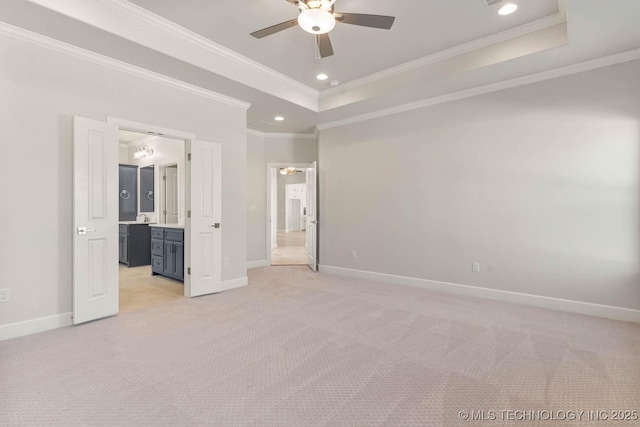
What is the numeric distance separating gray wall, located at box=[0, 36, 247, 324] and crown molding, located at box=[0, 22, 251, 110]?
0.17 ft

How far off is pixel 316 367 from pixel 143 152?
702 cm

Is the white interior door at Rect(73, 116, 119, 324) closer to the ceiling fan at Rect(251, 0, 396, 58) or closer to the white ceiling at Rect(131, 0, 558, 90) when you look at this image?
the white ceiling at Rect(131, 0, 558, 90)

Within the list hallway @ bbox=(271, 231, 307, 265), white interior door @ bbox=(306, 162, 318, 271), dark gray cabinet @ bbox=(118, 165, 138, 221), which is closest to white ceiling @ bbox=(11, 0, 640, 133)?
white interior door @ bbox=(306, 162, 318, 271)

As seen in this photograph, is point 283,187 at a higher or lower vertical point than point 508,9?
lower

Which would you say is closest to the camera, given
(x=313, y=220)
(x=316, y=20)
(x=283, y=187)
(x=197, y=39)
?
(x=316, y=20)

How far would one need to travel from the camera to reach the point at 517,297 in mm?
4020

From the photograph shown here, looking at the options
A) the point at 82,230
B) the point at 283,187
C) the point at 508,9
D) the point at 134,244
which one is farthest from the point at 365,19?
the point at 283,187

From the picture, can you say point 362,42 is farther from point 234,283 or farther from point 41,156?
point 234,283

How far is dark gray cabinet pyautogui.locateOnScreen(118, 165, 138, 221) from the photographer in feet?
24.9

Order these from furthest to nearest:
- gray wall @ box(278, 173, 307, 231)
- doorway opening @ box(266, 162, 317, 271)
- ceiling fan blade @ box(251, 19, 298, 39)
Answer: gray wall @ box(278, 173, 307, 231) → doorway opening @ box(266, 162, 317, 271) → ceiling fan blade @ box(251, 19, 298, 39)

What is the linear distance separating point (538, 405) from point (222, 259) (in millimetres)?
3948

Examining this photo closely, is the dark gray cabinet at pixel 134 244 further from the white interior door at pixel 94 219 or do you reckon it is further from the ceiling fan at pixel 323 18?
the ceiling fan at pixel 323 18

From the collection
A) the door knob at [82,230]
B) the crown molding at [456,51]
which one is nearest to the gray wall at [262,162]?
the crown molding at [456,51]

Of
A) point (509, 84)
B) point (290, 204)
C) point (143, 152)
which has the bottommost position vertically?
point (290, 204)
